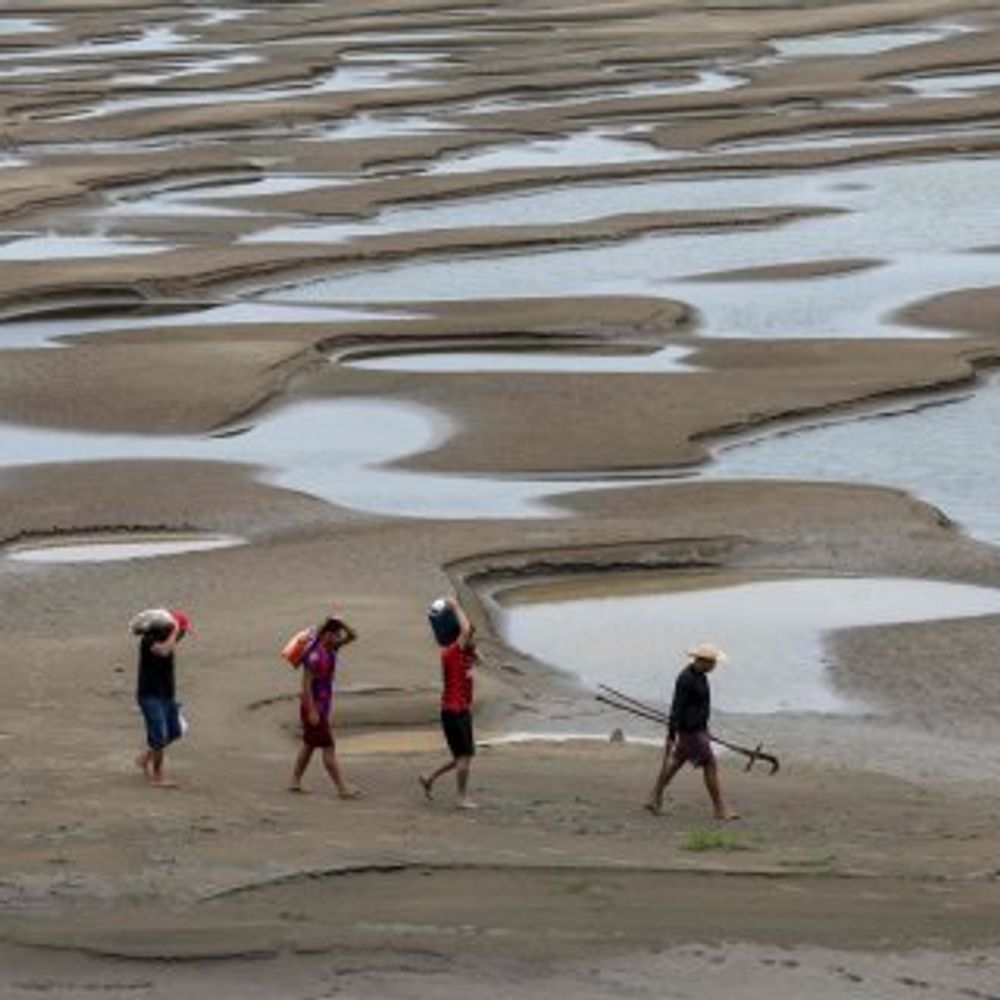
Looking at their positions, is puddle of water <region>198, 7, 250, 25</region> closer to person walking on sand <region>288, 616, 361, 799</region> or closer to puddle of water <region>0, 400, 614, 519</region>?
puddle of water <region>0, 400, 614, 519</region>

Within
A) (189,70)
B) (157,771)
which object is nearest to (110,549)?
(157,771)

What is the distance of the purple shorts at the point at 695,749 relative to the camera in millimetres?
17656

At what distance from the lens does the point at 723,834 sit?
662 inches

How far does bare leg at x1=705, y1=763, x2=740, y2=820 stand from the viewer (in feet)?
57.9

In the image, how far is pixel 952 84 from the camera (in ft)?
233

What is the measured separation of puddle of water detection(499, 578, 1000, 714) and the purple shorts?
177 inches

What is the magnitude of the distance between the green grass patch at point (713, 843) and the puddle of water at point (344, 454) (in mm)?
12581

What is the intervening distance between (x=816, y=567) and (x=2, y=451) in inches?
401

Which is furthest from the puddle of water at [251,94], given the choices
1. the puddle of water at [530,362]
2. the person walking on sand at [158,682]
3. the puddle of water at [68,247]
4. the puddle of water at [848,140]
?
the person walking on sand at [158,682]

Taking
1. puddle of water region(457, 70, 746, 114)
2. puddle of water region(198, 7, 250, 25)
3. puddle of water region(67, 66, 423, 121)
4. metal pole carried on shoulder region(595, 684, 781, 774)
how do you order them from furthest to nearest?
puddle of water region(198, 7, 250, 25) < puddle of water region(67, 66, 423, 121) < puddle of water region(457, 70, 746, 114) < metal pole carried on shoulder region(595, 684, 781, 774)

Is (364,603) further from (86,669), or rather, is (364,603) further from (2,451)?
(2,451)

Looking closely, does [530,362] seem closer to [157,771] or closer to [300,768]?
[300,768]

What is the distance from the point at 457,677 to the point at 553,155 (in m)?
44.0

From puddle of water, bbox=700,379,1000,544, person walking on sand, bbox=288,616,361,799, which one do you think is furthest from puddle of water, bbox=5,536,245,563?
person walking on sand, bbox=288,616,361,799
